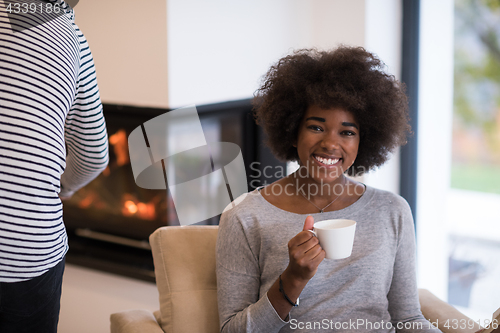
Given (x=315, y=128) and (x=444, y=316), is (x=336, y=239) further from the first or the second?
(x=444, y=316)

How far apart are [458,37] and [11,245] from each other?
7.84 ft

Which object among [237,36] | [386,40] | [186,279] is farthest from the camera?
[386,40]

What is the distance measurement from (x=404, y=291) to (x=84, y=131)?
932 mm

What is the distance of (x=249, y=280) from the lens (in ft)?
4.02

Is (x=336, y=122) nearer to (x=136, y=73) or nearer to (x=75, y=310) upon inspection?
(x=136, y=73)

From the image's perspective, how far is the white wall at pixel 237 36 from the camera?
2.16m

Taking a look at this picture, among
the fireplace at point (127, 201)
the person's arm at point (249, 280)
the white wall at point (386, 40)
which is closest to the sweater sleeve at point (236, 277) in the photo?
the person's arm at point (249, 280)

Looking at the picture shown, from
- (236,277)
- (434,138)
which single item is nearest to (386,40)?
(434,138)

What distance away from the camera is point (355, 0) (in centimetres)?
242

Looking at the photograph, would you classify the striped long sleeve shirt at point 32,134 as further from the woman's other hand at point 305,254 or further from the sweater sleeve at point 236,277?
the woman's other hand at point 305,254

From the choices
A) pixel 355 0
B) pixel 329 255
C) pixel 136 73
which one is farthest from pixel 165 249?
pixel 355 0

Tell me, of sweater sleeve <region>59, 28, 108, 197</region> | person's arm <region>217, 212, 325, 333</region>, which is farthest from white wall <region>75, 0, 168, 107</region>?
person's arm <region>217, 212, 325, 333</region>

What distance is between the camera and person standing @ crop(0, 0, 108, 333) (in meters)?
0.94

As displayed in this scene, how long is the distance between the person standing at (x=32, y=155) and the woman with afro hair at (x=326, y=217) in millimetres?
436
